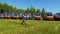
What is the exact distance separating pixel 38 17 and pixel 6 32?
15190 millimetres

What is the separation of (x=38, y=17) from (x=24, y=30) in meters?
14.2

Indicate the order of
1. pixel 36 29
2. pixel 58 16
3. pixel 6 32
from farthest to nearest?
pixel 58 16 < pixel 36 29 < pixel 6 32

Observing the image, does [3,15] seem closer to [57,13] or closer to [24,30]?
[57,13]

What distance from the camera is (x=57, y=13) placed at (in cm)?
3180

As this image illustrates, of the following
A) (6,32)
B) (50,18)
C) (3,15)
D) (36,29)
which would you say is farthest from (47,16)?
(6,32)

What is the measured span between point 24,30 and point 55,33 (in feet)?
11.3

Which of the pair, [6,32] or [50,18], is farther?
[50,18]

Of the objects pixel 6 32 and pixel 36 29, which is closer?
pixel 6 32

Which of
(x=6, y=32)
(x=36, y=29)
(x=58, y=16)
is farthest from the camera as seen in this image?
(x=58, y=16)

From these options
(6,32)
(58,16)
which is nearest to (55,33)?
(6,32)

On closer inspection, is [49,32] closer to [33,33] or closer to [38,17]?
[33,33]

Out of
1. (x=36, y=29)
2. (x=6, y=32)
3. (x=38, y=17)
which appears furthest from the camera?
(x=38, y=17)

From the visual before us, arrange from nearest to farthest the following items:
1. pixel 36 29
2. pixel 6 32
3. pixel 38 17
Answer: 1. pixel 6 32
2. pixel 36 29
3. pixel 38 17

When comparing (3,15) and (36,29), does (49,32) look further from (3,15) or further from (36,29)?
(3,15)
